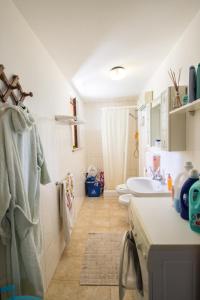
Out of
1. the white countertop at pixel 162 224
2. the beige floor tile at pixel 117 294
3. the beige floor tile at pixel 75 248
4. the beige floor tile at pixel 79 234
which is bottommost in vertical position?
the beige floor tile at pixel 117 294

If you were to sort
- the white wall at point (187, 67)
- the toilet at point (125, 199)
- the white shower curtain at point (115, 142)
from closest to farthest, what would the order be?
the white wall at point (187, 67)
the toilet at point (125, 199)
the white shower curtain at point (115, 142)

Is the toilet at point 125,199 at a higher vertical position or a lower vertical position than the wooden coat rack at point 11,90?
lower

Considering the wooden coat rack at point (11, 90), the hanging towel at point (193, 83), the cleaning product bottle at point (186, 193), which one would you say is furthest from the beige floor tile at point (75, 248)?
the hanging towel at point (193, 83)

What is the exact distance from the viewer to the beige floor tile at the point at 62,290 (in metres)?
1.64

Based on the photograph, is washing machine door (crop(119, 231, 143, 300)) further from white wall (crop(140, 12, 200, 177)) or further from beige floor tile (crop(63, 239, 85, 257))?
beige floor tile (crop(63, 239, 85, 257))

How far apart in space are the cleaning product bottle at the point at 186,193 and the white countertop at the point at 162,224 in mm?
49

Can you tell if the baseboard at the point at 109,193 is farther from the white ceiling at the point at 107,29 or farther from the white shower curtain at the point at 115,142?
the white ceiling at the point at 107,29

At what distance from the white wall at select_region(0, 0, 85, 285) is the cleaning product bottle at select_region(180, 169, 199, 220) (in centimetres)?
116

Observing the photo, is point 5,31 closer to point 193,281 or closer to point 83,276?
point 193,281

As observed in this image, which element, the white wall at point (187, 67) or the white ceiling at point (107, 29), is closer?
the white ceiling at point (107, 29)

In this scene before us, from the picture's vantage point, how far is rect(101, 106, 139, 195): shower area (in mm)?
3994

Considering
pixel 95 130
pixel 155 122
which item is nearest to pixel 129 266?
pixel 155 122

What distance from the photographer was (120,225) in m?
2.88

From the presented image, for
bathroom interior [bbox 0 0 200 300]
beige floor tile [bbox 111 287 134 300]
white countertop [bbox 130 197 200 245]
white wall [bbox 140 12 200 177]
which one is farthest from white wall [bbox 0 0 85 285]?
white wall [bbox 140 12 200 177]
